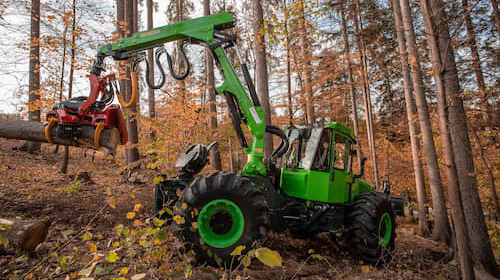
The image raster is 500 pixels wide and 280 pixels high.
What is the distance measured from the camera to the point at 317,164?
5.10 m

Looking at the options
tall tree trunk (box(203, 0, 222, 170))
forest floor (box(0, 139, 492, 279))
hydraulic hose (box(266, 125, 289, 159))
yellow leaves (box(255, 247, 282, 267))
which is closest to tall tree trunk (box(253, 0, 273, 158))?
hydraulic hose (box(266, 125, 289, 159))

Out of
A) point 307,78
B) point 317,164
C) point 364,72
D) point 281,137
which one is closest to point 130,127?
point 281,137

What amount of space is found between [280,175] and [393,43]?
430 inches

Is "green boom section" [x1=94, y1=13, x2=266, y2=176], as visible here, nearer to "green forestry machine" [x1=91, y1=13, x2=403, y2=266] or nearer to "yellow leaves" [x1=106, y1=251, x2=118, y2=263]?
"green forestry machine" [x1=91, y1=13, x2=403, y2=266]

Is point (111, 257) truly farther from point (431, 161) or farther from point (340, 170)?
point (431, 161)

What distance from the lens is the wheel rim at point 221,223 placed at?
3.69m

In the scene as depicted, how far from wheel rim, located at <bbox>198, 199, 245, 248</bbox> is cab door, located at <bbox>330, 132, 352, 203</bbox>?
2047mm

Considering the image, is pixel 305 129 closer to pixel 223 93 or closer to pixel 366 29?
pixel 223 93

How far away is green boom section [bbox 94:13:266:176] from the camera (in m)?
4.55

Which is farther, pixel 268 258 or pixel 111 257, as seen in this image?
pixel 111 257

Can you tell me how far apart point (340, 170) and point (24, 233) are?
16.0ft

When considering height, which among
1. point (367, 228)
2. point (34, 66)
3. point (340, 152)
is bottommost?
point (367, 228)

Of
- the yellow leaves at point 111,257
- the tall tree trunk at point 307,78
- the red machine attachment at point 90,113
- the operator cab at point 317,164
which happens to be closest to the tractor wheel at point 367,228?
the operator cab at point 317,164

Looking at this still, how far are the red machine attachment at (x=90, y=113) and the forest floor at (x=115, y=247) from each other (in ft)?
4.06
